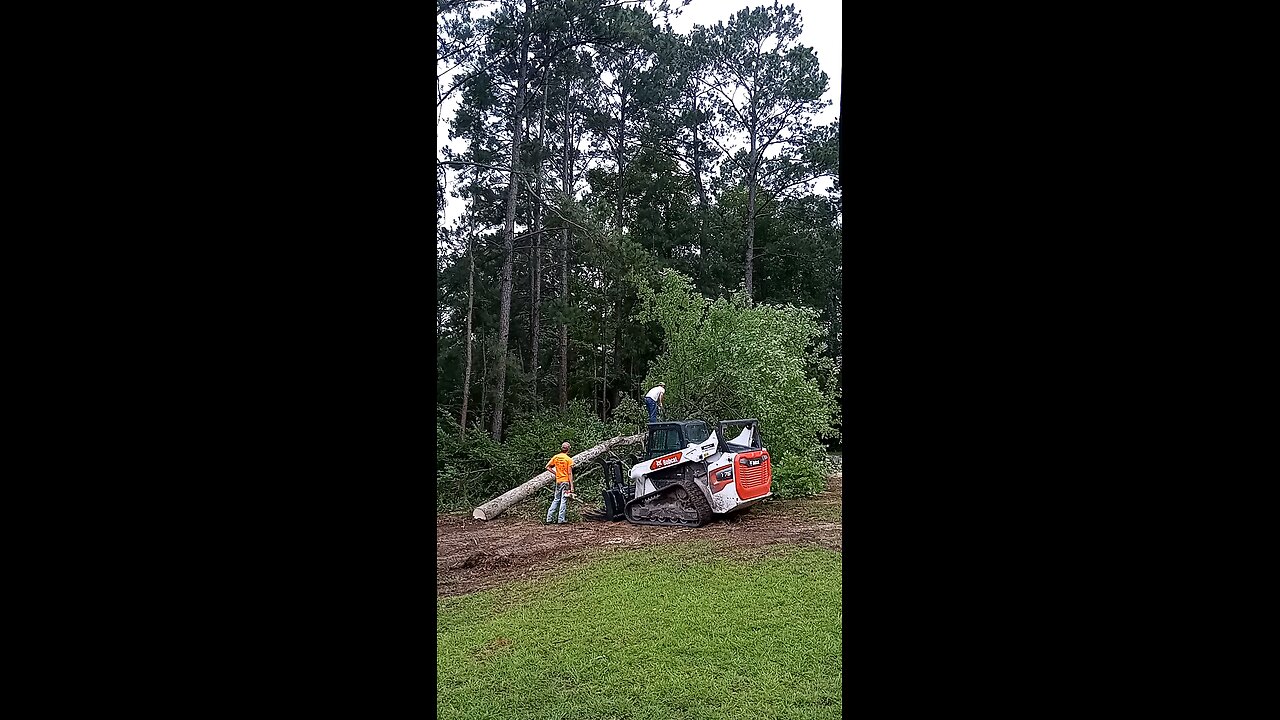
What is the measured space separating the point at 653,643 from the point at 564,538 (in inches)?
194

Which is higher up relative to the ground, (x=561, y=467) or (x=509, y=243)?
(x=509, y=243)

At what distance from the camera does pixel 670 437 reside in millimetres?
11250

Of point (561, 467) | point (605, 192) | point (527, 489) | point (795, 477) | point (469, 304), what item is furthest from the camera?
point (605, 192)

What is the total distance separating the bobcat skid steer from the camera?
Answer: 10.8 m

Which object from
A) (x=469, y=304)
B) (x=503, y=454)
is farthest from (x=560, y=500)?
(x=469, y=304)

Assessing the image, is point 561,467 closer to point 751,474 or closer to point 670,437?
point 670,437

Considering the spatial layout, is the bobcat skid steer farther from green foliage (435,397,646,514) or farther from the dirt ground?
green foliage (435,397,646,514)

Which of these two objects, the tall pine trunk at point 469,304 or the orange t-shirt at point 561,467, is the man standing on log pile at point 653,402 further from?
the tall pine trunk at point 469,304

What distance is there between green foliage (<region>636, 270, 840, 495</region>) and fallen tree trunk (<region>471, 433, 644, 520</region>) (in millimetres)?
1528
